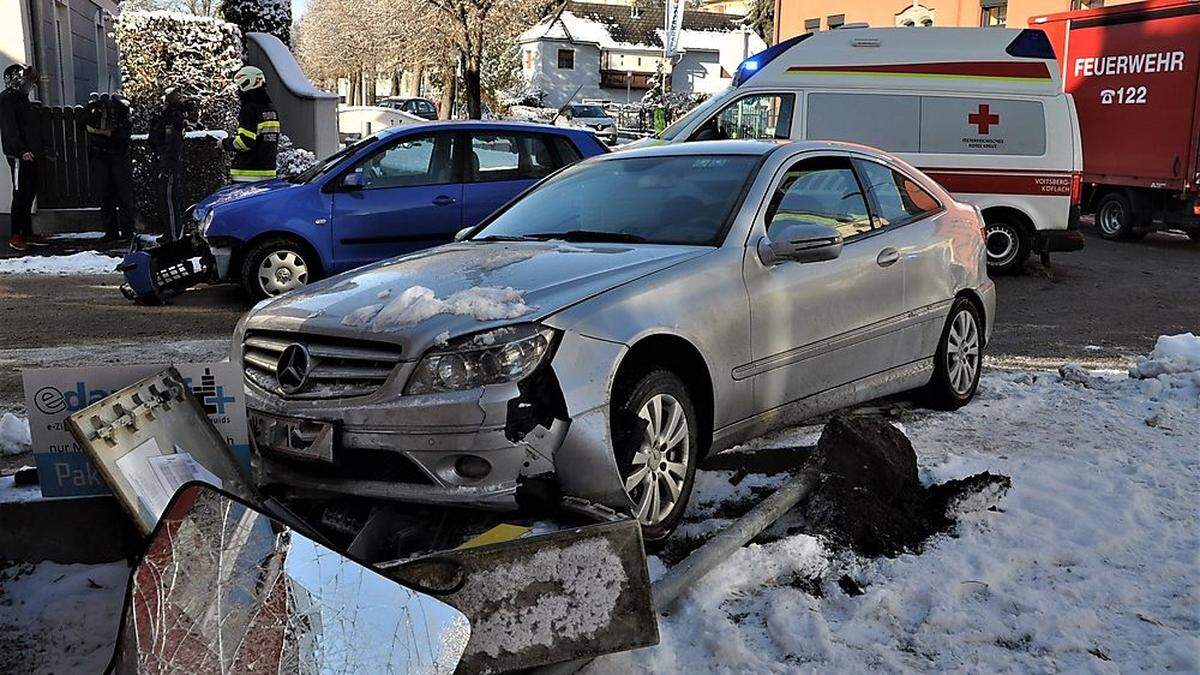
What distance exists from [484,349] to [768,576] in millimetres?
1291

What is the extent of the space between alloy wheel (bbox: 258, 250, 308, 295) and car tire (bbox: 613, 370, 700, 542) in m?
6.14

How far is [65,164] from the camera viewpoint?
49.1 ft

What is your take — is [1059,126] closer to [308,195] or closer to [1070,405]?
[1070,405]

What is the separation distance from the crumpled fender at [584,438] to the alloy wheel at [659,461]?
8.4 inches

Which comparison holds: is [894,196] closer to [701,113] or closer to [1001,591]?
[1001,591]

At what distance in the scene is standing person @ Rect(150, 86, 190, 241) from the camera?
13.4m

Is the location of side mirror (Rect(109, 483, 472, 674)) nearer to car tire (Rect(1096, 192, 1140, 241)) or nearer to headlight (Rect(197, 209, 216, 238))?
headlight (Rect(197, 209, 216, 238))

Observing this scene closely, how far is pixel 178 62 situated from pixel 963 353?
14120mm

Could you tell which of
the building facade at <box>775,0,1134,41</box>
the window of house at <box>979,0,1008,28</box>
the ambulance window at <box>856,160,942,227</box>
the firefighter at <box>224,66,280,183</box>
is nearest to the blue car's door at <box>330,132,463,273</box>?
the firefighter at <box>224,66,280,183</box>

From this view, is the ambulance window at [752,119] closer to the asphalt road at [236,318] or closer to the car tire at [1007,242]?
the car tire at [1007,242]

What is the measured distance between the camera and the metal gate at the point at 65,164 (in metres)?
14.8

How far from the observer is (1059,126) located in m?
11.8

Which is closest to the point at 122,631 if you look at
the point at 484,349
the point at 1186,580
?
the point at 484,349

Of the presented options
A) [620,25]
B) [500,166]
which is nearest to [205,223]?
[500,166]
